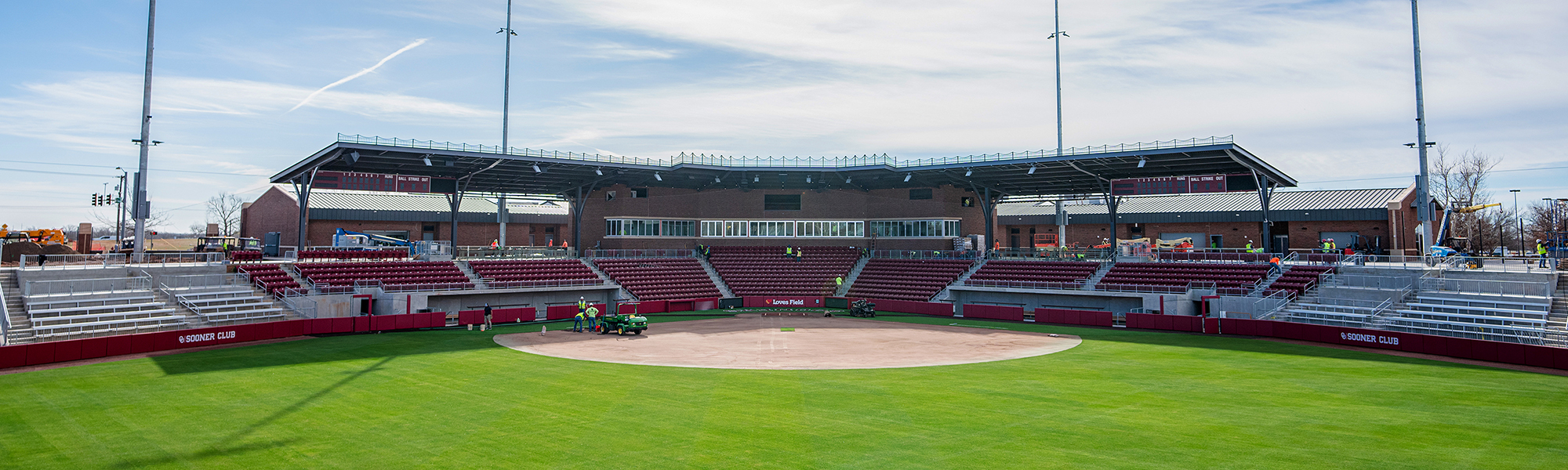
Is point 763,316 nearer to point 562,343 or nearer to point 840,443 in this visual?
point 562,343

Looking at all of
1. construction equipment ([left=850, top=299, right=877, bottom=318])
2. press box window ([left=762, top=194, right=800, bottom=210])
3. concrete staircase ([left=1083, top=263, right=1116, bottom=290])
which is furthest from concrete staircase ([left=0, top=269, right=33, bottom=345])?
concrete staircase ([left=1083, top=263, right=1116, bottom=290])

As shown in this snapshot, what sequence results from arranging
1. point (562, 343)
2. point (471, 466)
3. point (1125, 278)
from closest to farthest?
point (471, 466) < point (562, 343) < point (1125, 278)

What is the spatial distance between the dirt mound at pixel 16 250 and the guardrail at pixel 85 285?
671 inches

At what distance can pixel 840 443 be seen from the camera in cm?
1383

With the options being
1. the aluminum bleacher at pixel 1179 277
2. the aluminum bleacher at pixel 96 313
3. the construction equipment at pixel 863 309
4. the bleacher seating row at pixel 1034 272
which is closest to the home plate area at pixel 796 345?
the construction equipment at pixel 863 309

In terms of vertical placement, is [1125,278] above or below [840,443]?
above

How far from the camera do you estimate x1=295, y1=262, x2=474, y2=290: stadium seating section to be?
37.9 m

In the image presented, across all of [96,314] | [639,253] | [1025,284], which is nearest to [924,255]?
[1025,284]

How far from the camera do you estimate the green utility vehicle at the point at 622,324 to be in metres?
32.4

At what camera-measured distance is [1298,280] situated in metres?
37.4

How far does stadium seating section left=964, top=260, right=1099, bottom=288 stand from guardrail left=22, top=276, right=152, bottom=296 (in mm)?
42254

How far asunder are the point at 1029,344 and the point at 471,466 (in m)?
22.7

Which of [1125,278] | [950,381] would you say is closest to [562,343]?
[950,381]

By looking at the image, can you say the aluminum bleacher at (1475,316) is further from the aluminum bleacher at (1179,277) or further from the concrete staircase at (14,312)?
the concrete staircase at (14,312)
